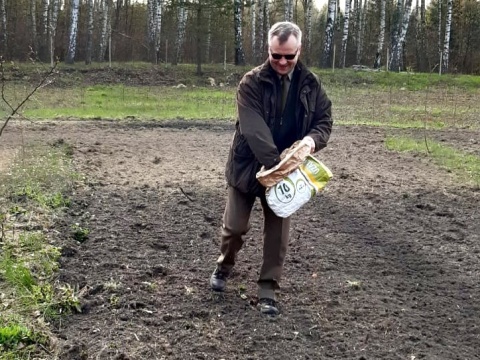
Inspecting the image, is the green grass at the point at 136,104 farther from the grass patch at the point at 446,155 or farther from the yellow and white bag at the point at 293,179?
the yellow and white bag at the point at 293,179

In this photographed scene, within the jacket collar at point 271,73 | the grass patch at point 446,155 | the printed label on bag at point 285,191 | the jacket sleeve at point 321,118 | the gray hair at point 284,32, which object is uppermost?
the gray hair at point 284,32

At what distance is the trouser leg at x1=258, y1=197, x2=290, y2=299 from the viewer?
417cm

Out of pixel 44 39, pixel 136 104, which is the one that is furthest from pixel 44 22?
pixel 136 104

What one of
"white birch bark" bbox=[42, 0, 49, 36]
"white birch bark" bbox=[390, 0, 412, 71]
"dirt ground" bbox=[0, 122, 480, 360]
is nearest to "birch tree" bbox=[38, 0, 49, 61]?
"white birch bark" bbox=[42, 0, 49, 36]

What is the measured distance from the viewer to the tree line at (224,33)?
2852cm

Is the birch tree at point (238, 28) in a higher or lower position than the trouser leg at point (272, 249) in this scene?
higher

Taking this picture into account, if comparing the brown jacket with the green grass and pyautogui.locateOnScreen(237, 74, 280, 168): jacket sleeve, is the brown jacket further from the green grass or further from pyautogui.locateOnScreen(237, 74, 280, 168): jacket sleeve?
the green grass

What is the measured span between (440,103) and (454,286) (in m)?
16.1

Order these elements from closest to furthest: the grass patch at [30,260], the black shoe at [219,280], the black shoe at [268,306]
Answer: the grass patch at [30,260] → the black shoe at [268,306] → the black shoe at [219,280]

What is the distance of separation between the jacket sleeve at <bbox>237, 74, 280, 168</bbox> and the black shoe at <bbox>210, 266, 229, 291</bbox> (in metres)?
1.04

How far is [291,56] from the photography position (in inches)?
151

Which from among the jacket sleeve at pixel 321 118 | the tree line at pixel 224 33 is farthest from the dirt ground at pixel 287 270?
the tree line at pixel 224 33

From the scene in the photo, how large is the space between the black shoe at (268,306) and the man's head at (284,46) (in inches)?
61.7

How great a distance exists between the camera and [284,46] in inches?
150
